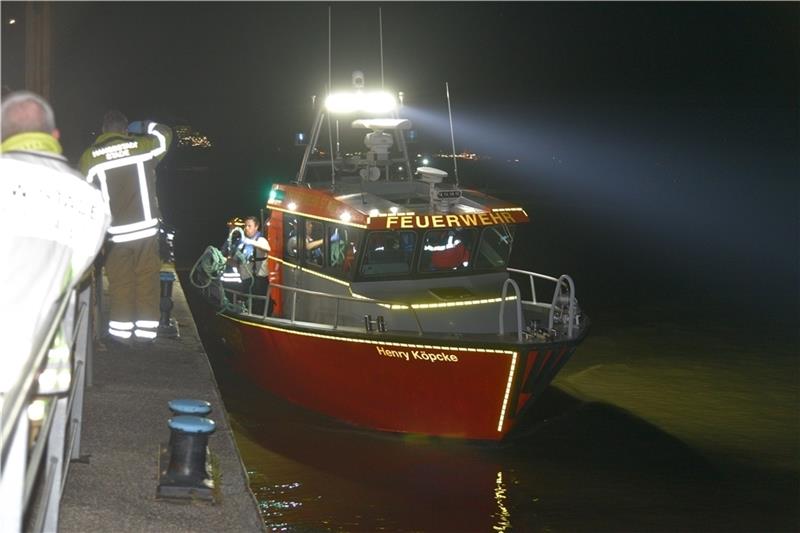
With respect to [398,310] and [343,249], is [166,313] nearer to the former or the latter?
[343,249]

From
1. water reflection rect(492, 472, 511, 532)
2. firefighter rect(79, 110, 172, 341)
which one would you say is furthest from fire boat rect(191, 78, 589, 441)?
firefighter rect(79, 110, 172, 341)

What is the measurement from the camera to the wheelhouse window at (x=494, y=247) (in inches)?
461

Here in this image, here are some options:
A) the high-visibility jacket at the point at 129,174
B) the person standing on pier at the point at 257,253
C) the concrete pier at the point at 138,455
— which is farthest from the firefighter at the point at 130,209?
the person standing on pier at the point at 257,253

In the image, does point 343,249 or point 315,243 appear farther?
point 315,243

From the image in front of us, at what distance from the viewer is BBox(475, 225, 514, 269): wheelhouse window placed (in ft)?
38.4

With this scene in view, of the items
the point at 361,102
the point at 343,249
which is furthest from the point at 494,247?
the point at 361,102

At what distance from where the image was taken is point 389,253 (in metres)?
11.4

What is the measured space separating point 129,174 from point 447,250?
3713mm

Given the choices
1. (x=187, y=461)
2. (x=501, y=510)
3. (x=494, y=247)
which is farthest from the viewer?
(x=494, y=247)

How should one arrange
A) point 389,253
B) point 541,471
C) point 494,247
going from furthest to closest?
point 494,247 → point 389,253 → point 541,471

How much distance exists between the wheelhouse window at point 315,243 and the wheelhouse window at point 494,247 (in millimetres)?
1557

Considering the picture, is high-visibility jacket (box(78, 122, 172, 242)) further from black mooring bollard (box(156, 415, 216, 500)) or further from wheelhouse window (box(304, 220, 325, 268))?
black mooring bollard (box(156, 415, 216, 500))

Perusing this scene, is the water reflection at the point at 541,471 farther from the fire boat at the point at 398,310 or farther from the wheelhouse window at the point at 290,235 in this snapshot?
the wheelhouse window at the point at 290,235

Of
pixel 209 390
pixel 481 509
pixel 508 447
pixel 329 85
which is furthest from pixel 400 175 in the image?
pixel 209 390
